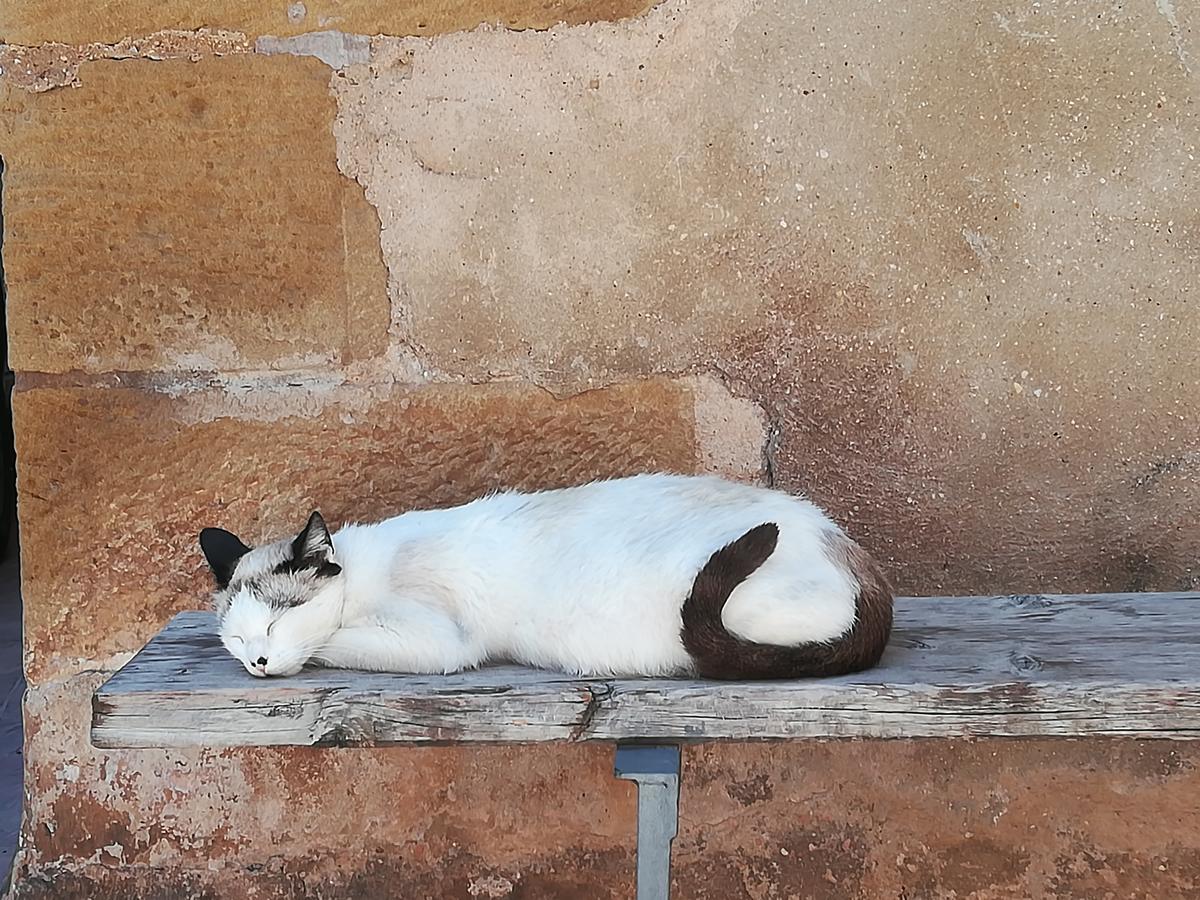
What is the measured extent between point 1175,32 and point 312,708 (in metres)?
1.72

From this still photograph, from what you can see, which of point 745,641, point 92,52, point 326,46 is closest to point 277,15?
point 326,46

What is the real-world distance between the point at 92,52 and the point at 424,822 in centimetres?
145

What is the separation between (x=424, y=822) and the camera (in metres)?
2.05

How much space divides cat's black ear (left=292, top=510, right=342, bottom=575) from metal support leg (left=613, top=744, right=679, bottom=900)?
0.49m

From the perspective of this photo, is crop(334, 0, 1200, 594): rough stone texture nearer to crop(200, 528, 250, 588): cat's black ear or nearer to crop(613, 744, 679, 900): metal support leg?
crop(200, 528, 250, 588): cat's black ear

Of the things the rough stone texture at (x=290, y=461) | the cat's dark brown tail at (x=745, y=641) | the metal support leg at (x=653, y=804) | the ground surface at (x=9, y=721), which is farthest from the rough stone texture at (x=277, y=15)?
the ground surface at (x=9, y=721)

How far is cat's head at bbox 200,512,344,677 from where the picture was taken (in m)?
1.54

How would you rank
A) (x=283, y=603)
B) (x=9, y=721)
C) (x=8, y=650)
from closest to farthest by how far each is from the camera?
1. (x=283, y=603)
2. (x=9, y=721)
3. (x=8, y=650)

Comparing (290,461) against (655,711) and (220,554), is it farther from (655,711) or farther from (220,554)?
(655,711)

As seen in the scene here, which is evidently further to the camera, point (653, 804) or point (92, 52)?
point (92, 52)

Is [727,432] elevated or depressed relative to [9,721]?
elevated

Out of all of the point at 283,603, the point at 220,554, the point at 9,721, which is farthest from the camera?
the point at 9,721

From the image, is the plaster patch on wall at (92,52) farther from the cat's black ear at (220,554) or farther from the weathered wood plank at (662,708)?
the weathered wood plank at (662,708)

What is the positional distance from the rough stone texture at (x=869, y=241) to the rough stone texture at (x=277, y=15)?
39mm
